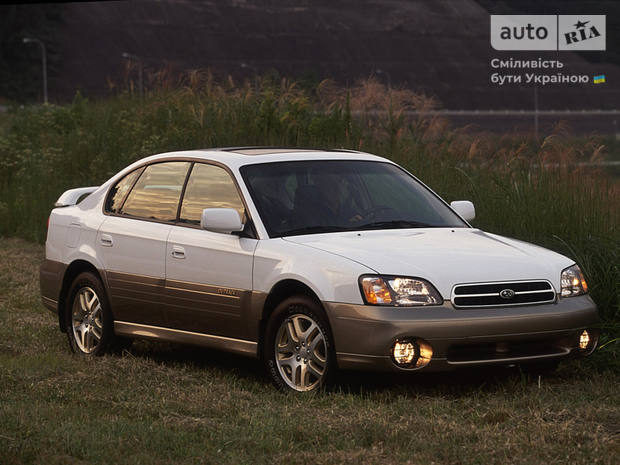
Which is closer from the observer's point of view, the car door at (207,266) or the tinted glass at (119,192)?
the car door at (207,266)

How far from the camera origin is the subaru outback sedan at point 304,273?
7477 millimetres

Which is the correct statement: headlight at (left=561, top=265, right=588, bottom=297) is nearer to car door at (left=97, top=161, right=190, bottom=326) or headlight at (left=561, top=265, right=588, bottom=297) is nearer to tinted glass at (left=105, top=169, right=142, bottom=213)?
car door at (left=97, top=161, right=190, bottom=326)

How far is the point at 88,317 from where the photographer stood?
9.77m

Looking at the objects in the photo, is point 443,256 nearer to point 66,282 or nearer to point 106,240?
point 106,240

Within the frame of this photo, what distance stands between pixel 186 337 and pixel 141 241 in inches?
33.6

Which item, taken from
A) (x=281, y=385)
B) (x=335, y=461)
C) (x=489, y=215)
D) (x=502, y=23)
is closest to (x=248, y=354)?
(x=281, y=385)

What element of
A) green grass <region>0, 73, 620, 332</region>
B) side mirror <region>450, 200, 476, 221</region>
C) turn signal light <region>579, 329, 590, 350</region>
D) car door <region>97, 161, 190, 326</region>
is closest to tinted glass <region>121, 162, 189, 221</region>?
car door <region>97, 161, 190, 326</region>

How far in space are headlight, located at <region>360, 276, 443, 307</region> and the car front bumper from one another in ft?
0.16

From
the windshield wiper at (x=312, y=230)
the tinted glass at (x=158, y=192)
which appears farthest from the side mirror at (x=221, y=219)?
the tinted glass at (x=158, y=192)

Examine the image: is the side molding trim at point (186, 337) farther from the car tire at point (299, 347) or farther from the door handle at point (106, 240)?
the door handle at point (106, 240)

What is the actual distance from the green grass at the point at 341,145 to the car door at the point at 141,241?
3225mm

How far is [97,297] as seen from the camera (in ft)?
31.6

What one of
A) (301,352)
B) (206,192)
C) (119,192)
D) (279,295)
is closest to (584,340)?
(301,352)

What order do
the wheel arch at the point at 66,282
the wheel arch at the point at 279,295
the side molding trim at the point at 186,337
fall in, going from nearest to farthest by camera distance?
the wheel arch at the point at 279,295 → the side molding trim at the point at 186,337 → the wheel arch at the point at 66,282
